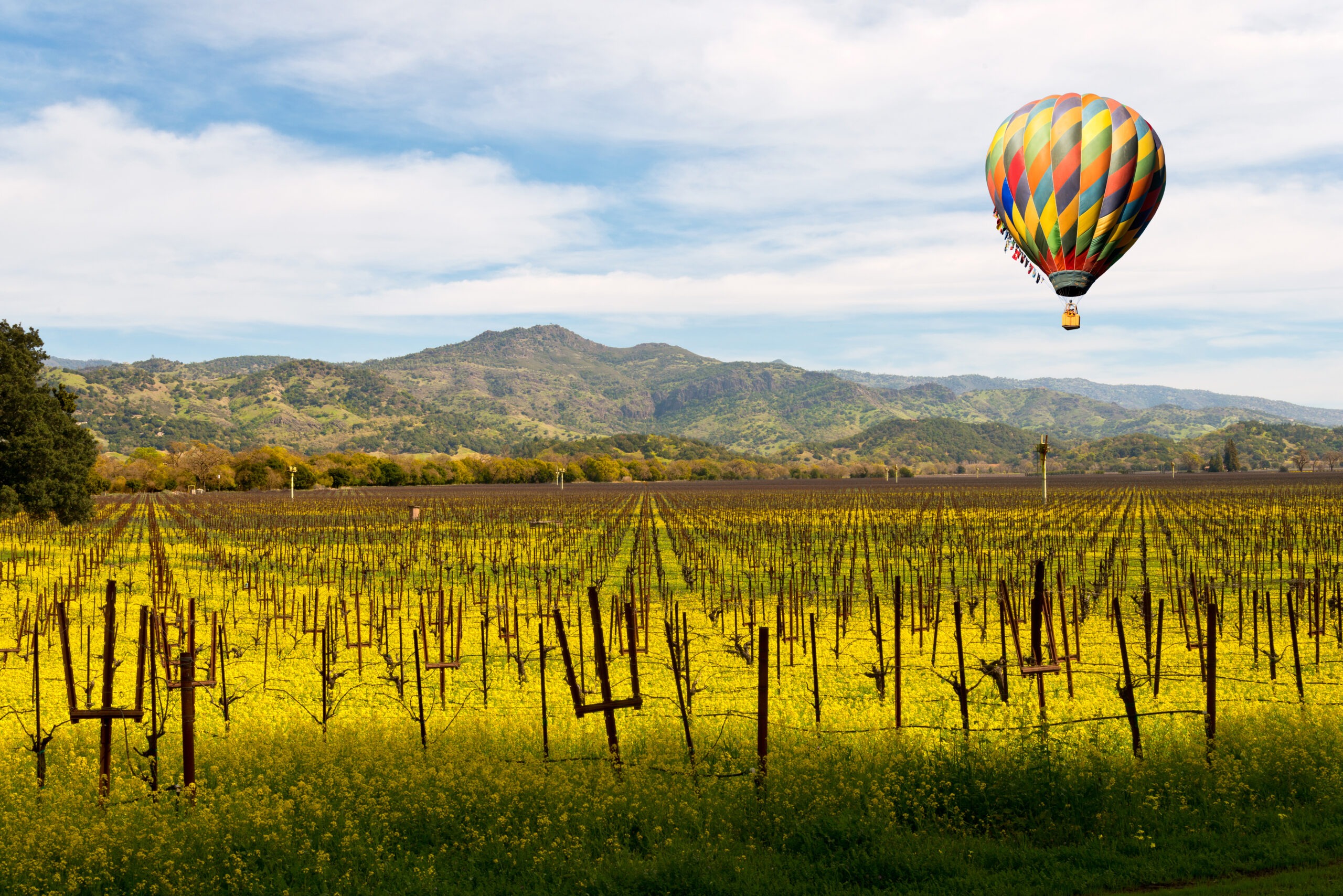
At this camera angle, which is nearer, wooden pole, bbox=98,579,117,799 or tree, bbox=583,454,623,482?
wooden pole, bbox=98,579,117,799

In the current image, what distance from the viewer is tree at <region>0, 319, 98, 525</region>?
99.4 ft

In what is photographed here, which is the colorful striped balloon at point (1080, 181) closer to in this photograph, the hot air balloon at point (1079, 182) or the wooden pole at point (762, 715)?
the hot air balloon at point (1079, 182)

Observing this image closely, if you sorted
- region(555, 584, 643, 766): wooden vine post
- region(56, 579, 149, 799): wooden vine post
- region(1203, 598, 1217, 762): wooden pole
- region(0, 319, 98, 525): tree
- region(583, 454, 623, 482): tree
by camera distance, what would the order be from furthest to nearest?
region(583, 454, 623, 482): tree
region(0, 319, 98, 525): tree
region(1203, 598, 1217, 762): wooden pole
region(555, 584, 643, 766): wooden vine post
region(56, 579, 149, 799): wooden vine post

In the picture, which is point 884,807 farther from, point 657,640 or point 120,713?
point 657,640

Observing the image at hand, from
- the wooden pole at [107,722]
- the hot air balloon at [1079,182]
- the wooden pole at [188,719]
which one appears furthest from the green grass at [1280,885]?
the hot air balloon at [1079,182]

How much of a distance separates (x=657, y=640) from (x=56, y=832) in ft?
39.3

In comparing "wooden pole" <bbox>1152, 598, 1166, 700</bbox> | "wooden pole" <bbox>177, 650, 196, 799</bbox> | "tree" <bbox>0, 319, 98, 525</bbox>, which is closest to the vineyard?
"wooden pole" <bbox>177, 650, 196, 799</bbox>

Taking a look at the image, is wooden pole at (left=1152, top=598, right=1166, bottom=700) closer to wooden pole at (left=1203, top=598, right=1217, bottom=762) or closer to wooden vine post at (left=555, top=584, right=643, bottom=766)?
wooden pole at (left=1203, top=598, right=1217, bottom=762)

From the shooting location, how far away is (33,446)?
30375 mm

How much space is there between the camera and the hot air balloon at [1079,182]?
73.5ft

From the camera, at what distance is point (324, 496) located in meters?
99.2

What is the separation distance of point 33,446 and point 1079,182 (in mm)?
33237

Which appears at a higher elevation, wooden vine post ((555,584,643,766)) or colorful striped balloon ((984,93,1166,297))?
colorful striped balloon ((984,93,1166,297))

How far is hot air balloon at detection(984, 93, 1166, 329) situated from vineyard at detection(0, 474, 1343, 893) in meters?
8.51
